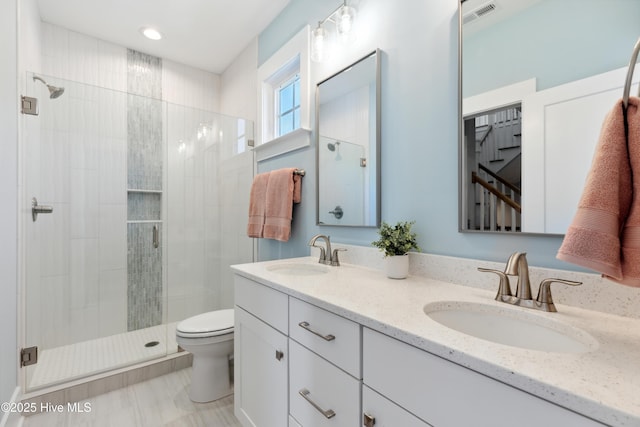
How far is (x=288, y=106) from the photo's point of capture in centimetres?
220

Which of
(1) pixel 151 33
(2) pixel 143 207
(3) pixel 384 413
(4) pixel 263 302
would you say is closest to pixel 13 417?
(4) pixel 263 302

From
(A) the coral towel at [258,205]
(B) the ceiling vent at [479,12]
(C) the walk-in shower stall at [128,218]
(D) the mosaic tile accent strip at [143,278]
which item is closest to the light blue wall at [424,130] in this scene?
(B) the ceiling vent at [479,12]

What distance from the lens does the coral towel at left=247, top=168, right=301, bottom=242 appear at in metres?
1.89

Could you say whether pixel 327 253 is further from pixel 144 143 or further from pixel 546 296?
pixel 144 143

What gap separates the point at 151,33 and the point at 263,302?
7.97 feet

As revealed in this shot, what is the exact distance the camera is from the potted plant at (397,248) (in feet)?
3.77

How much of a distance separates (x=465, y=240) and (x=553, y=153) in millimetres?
380

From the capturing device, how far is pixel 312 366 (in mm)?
941

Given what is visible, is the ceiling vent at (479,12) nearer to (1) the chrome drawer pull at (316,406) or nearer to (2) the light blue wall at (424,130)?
(2) the light blue wall at (424,130)

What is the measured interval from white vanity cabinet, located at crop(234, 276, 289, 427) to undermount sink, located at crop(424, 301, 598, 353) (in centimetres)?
56

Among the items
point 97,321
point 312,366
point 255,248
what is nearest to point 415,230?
point 312,366

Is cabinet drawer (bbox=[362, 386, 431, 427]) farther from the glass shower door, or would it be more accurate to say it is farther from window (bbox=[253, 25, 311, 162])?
the glass shower door

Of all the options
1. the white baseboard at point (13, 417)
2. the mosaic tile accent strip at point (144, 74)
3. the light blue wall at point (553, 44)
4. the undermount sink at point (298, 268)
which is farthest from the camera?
the mosaic tile accent strip at point (144, 74)

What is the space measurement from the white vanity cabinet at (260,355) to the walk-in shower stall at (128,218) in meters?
1.01
